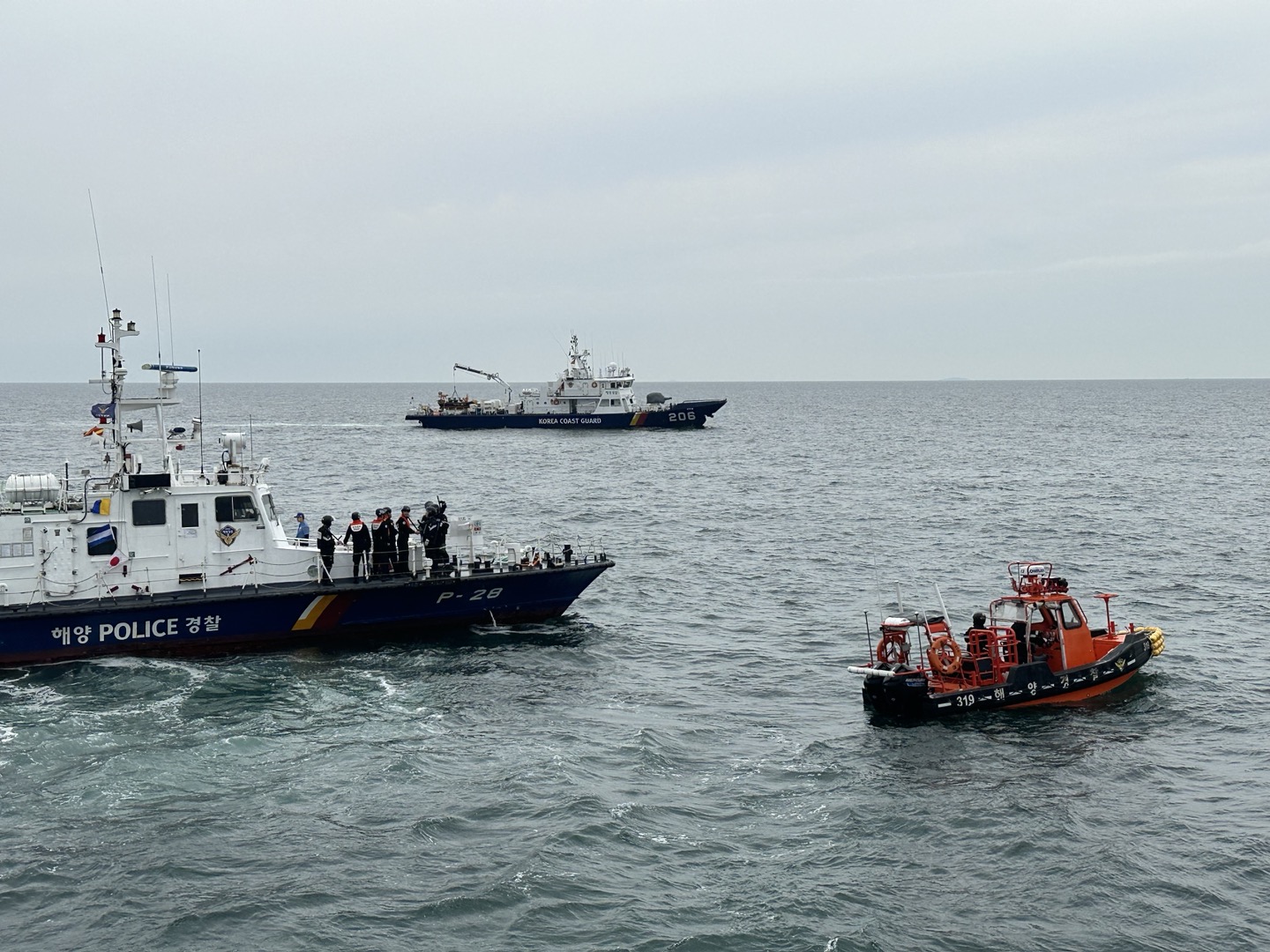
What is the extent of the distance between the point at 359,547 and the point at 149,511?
4.38 meters

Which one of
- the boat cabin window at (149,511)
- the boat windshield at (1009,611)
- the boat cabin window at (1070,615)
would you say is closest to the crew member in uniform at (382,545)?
the boat cabin window at (149,511)

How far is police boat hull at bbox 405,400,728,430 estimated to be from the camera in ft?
348

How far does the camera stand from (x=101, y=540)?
24312 millimetres

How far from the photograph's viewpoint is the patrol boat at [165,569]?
78.6 feet

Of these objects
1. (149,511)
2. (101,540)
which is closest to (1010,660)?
(149,511)

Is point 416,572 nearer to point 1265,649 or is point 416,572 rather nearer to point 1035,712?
point 1035,712

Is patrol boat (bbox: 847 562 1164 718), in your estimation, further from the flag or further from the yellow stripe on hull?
the flag

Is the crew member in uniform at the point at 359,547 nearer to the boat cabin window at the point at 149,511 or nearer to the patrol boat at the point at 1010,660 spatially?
the boat cabin window at the point at 149,511

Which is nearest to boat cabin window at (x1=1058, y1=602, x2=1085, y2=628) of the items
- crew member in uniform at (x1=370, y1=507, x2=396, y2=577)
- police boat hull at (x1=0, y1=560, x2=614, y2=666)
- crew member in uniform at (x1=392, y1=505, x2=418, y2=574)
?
police boat hull at (x1=0, y1=560, x2=614, y2=666)

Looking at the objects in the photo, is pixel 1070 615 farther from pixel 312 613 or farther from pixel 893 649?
pixel 312 613

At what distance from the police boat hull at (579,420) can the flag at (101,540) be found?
81.5m

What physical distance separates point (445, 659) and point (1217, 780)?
1478 cm

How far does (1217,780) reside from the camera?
18641 mm

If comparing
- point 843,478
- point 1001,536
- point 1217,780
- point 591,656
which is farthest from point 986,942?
point 843,478
